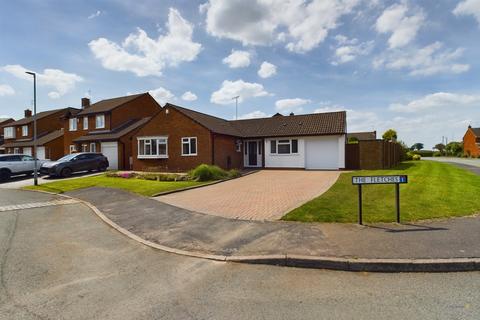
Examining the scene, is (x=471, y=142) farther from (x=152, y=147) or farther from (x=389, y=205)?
(x=389, y=205)

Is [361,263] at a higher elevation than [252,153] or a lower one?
lower

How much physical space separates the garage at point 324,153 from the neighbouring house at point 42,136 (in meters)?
31.4

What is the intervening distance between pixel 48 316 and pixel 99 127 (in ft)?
99.0

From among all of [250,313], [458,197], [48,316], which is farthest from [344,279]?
[458,197]

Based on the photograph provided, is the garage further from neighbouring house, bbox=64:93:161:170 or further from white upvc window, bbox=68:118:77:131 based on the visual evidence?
white upvc window, bbox=68:118:77:131

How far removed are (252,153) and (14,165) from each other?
18091mm

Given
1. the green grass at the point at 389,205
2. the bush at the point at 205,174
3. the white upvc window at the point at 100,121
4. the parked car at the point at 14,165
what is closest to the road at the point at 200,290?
the green grass at the point at 389,205

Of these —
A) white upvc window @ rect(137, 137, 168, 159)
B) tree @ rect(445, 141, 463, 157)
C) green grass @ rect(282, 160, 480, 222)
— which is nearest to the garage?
green grass @ rect(282, 160, 480, 222)

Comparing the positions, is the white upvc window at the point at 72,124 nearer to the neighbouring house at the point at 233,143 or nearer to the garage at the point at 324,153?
the neighbouring house at the point at 233,143

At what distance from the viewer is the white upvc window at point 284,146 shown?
73.8ft

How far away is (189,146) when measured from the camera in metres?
20.2

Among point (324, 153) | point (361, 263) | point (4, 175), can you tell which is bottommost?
point (361, 263)

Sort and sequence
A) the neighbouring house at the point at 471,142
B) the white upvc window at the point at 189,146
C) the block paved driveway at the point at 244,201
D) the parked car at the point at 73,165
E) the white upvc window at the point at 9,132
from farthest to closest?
the neighbouring house at the point at 471,142 → the white upvc window at the point at 9,132 → the white upvc window at the point at 189,146 → the parked car at the point at 73,165 → the block paved driveway at the point at 244,201

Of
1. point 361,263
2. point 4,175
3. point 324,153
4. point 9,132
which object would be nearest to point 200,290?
point 361,263
